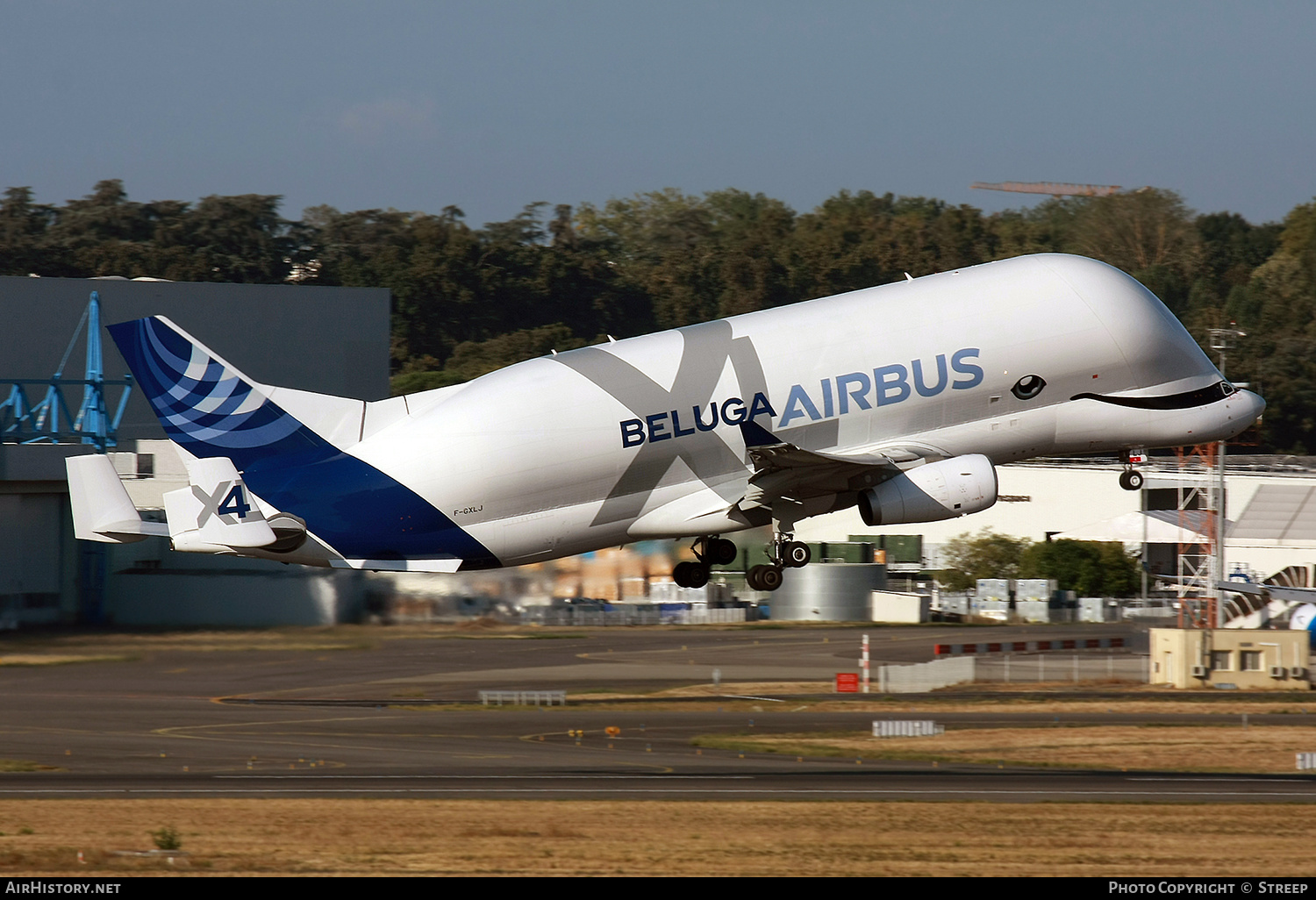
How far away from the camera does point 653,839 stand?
38.9 m

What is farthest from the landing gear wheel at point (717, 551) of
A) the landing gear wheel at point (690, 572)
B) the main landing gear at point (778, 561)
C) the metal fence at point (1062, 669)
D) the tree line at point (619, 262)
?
the tree line at point (619, 262)

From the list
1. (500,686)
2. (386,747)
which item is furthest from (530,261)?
(386,747)

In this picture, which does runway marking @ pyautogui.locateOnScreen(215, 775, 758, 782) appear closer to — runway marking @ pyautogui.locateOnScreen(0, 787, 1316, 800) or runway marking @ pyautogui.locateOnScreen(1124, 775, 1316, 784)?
runway marking @ pyautogui.locateOnScreen(0, 787, 1316, 800)

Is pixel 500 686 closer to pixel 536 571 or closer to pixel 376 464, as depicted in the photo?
pixel 536 571

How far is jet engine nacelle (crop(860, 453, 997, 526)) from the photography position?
111ft

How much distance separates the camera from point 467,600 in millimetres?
52656

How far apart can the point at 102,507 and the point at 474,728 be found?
106 feet

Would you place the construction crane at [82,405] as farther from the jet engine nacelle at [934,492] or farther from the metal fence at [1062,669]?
the jet engine nacelle at [934,492]

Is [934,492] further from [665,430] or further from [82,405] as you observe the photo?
Result: [82,405]

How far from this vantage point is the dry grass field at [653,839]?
34844 mm

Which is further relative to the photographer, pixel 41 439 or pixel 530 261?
pixel 530 261

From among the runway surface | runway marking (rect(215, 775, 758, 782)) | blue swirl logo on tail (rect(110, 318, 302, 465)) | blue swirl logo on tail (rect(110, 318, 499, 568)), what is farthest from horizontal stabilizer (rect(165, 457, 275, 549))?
runway marking (rect(215, 775, 758, 782))

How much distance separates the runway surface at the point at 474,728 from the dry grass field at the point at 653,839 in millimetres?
2851
